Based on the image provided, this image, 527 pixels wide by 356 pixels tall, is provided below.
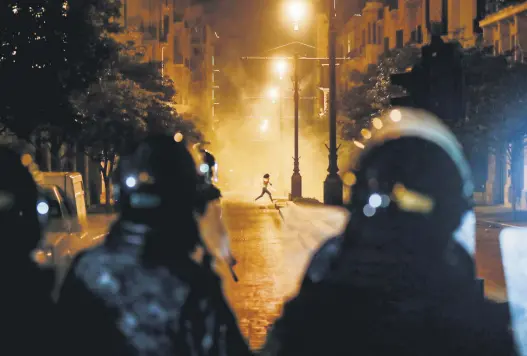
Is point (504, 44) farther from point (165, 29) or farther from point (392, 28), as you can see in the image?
point (165, 29)

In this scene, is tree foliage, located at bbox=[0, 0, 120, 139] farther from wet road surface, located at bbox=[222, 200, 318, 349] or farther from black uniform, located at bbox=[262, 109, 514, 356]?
black uniform, located at bbox=[262, 109, 514, 356]

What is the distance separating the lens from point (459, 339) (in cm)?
588

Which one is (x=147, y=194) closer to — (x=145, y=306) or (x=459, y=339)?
(x=145, y=306)

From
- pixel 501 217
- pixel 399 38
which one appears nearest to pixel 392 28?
pixel 399 38

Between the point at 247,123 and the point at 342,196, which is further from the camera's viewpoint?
the point at 247,123

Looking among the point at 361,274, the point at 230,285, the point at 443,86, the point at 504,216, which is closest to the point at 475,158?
the point at 504,216

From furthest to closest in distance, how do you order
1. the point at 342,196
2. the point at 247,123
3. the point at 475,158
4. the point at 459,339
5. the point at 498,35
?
the point at 247,123 < the point at 498,35 < the point at 475,158 < the point at 342,196 < the point at 459,339

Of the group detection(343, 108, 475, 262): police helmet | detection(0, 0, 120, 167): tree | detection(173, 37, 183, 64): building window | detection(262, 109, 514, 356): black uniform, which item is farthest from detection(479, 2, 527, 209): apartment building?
detection(173, 37, 183, 64): building window

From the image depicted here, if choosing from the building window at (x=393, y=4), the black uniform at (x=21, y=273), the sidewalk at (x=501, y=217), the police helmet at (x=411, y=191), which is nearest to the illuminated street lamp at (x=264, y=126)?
the building window at (x=393, y=4)

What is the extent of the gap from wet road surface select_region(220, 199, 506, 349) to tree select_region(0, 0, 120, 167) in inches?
203

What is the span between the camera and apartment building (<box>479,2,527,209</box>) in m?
46.9

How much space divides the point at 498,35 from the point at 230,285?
37109 millimetres

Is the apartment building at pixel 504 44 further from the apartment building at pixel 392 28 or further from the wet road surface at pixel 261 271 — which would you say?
the wet road surface at pixel 261 271

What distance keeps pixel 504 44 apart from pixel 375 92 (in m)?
6.66
